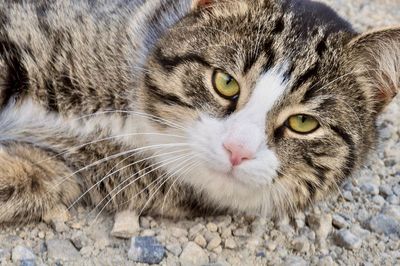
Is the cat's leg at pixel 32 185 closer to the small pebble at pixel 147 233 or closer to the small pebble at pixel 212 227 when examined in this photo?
the small pebble at pixel 147 233

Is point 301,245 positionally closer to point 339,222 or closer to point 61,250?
point 339,222

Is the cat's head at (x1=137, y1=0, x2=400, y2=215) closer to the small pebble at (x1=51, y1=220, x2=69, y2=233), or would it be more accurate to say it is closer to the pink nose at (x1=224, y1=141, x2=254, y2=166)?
the pink nose at (x1=224, y1=141, x2=254, y2=166)

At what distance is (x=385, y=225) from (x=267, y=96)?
956mm

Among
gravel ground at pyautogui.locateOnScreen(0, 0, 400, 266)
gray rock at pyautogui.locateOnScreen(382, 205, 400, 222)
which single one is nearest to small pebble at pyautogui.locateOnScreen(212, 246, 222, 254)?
gravel ground at pyautogui.locateOnScreen(0, 0, 400, 266)

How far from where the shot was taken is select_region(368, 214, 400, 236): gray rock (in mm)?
2525

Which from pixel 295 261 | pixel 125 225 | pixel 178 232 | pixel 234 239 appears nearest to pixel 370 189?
pixel 295 261

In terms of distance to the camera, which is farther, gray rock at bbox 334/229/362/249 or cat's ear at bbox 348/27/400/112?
gray rock at bbox 334/229/362/249

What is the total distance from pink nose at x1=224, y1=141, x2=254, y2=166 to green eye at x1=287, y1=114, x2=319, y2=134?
23cm

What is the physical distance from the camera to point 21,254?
6.71 feet

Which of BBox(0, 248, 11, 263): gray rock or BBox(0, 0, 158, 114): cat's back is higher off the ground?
BBox(0, 0, 158, 114): cat's back

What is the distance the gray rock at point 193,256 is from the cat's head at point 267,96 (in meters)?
0.22

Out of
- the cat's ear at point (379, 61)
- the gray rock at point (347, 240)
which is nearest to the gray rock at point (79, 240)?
the gray rock at point (347, 240)

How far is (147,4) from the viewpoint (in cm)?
260

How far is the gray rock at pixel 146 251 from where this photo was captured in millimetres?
2150
